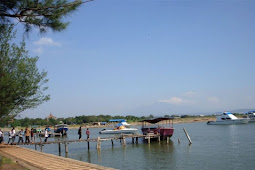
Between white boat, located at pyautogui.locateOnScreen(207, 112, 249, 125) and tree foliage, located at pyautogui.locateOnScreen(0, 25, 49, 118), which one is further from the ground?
tree foliage, located at pyautogui.locateOnScreen(0, 25, 49, 118)

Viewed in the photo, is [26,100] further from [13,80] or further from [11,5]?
[11,5]

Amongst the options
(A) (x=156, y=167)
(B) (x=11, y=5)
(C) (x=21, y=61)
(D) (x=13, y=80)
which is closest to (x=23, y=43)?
(C) (x=21, y=61)

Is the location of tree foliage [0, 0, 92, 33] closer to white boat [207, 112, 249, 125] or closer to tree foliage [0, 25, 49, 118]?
tree foliage [0, 25, 49, 118]

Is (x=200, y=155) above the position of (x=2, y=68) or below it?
below

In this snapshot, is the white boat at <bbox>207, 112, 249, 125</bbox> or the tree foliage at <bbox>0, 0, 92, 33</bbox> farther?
the white boat at <bbox>207, 112, 249, 125</bbox>

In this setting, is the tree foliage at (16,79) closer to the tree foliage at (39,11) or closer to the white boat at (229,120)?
the tree foliage at (39,11)

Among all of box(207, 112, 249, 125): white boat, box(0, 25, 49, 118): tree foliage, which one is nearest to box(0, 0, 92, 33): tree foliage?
box(0, 25, 49, 118): tree foliage

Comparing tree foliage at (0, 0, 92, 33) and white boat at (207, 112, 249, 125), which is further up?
tree foliage at (0, 0, 92, 33)

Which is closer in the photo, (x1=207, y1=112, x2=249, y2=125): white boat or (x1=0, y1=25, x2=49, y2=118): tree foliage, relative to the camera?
(x1=0, y1=25, x2=49, y2=118): tree foliage

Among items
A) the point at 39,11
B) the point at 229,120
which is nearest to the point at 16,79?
the point at 39,11

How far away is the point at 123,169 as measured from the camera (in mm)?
21016

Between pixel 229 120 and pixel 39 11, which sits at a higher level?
pixel 39 11

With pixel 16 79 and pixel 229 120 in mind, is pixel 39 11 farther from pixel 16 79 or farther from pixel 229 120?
A: pixel 229 120

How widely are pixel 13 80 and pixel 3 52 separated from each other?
1.81m
